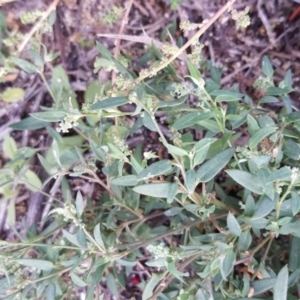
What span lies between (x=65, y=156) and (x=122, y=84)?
56 cm

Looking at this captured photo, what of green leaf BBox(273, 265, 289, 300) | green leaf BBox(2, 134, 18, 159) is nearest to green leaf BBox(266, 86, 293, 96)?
green leaf BBox(273, 265, 289, 300)

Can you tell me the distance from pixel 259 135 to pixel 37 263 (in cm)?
72

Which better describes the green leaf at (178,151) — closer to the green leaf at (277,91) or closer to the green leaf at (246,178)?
the green leaf at (246,178)

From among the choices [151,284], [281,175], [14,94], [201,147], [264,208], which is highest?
[14,94]

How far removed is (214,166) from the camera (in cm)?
129

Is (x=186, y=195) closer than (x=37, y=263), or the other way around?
(x=186, y=195)

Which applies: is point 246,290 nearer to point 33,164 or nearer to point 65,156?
point 65,156

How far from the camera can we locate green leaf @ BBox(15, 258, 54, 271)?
55.5 inches

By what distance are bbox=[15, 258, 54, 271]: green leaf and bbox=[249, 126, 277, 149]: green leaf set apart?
677 mm

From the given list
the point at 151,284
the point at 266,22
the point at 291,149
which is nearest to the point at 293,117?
the point at 291,149

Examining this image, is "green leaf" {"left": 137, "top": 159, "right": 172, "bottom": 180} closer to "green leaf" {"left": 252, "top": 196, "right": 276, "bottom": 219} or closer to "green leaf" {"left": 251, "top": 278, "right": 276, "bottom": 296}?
"green leaf" {"left": 252, "top": 196, "right": 276, "bottom": 219}

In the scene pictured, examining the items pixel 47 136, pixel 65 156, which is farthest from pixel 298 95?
pixel 47 136

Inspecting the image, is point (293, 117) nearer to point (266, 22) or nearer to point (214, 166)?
point (214, 166)

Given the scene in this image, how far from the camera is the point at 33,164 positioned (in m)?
2.13
